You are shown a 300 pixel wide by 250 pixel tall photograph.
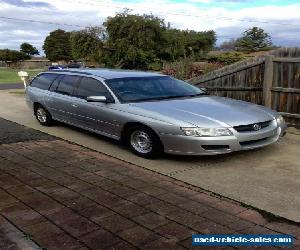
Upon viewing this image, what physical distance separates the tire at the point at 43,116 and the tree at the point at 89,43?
60.2ft

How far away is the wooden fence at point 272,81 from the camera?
351 inches

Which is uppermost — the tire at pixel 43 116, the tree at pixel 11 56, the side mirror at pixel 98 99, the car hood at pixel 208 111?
the tree at pixel 11 56

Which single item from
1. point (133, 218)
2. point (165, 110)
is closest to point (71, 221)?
point (133, 218)

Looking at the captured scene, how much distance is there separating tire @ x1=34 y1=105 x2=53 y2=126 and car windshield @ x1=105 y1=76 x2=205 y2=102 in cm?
234

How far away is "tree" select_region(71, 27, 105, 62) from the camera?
28047 millimetres

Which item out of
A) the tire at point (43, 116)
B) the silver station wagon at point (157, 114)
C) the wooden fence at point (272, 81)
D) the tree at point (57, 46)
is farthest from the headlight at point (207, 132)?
the tree at point (57, 46)

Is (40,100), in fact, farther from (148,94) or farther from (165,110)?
(165,110)

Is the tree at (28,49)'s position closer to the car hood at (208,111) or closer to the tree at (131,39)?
the tree at (131,39)

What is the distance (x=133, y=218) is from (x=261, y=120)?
10.1 feet

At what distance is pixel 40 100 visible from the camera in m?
9.41

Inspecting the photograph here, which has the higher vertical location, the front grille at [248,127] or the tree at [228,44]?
the tree at [228,44]

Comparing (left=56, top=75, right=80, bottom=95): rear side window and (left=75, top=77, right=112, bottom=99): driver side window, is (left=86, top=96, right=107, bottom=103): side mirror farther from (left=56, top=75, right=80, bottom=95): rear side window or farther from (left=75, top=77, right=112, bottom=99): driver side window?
(left=56, top=75, right=80, bottom=95): rear side window

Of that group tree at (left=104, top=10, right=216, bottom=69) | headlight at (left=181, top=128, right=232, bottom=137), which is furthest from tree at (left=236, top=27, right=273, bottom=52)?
headlight at (left=181, top=128, right=232, bottom=137)

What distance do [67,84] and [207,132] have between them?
12.3 feet
